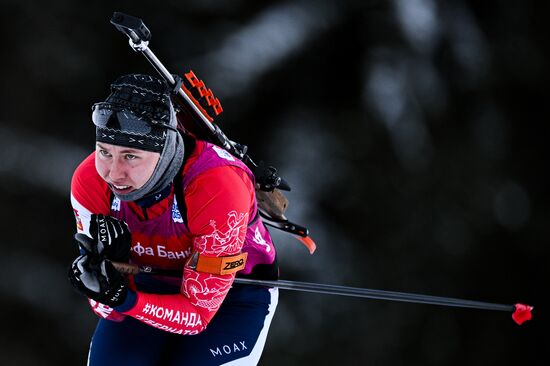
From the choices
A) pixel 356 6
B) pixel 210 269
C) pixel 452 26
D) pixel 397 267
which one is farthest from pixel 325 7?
pixel 210 269

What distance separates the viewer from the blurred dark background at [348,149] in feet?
14.0

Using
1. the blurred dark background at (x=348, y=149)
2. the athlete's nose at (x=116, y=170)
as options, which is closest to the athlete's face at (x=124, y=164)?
the athlete's nose at (x=116, y=170)

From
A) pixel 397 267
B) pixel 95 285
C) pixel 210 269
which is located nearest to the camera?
pixel 95 285

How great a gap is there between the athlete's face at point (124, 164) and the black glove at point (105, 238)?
105mm

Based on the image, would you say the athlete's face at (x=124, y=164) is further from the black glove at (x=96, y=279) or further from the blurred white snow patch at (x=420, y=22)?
the blurred white snow patch at (x=420, y=22)

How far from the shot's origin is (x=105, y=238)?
1.97 metres

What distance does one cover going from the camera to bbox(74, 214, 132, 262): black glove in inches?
77.4

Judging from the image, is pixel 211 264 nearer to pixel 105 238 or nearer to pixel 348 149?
pixel 105 238

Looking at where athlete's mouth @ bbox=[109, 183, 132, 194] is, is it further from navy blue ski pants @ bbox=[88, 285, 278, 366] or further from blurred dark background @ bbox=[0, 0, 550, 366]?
blurred dark background @ bbox=[0, 0, 550, 366]

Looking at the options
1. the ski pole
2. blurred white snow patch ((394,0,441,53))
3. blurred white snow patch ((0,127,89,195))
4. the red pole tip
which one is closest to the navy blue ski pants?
the ski pole

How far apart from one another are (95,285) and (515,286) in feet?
13.7

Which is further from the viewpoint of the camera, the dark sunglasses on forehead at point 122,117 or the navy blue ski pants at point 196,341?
the navy blue ski pants at point 196,341

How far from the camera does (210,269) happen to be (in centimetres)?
211

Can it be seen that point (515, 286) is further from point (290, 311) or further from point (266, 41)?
point (266, 41)
